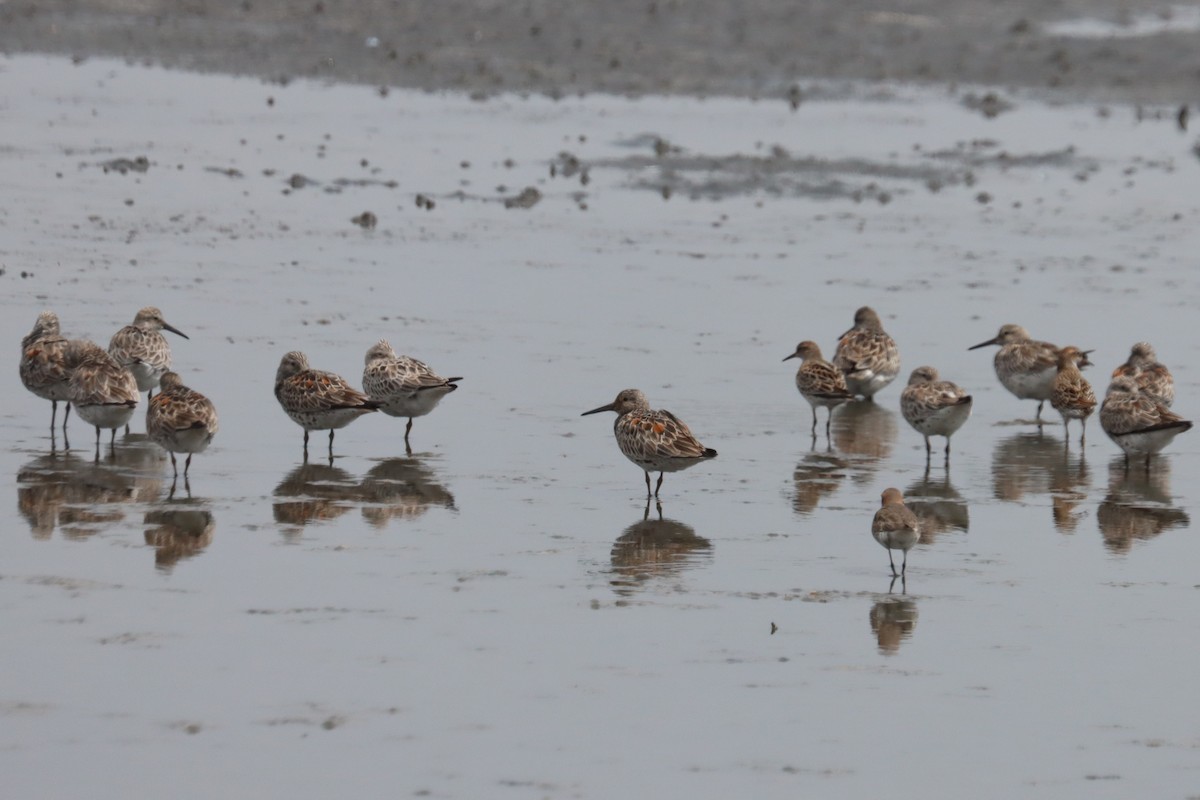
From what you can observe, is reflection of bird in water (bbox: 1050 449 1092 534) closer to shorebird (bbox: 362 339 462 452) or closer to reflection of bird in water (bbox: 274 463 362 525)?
shorebird (bbox: 362 339 462 452)

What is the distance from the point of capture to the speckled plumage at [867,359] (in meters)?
19.6

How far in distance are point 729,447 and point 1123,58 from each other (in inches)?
1078

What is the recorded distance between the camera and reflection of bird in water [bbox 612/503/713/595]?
42.2 ft

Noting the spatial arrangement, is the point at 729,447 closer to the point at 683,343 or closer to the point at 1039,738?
the point at 683,343

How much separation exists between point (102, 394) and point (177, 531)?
2777 millimetres

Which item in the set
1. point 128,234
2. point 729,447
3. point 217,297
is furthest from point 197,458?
point 128,234

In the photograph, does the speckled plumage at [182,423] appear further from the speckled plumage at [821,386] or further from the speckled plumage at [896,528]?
the speckled plumage at [821,386]

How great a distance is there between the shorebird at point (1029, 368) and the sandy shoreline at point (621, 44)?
19.7 metres

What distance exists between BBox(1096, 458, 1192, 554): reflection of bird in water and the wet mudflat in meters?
0.06

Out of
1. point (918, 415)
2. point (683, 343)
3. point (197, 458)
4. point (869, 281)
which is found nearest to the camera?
point (197, 458)

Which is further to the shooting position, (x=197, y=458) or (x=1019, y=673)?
(x=197, y=458)

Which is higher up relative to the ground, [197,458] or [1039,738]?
[197,458]

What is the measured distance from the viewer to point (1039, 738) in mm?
A: 10078

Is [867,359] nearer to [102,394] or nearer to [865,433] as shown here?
[865,433]
